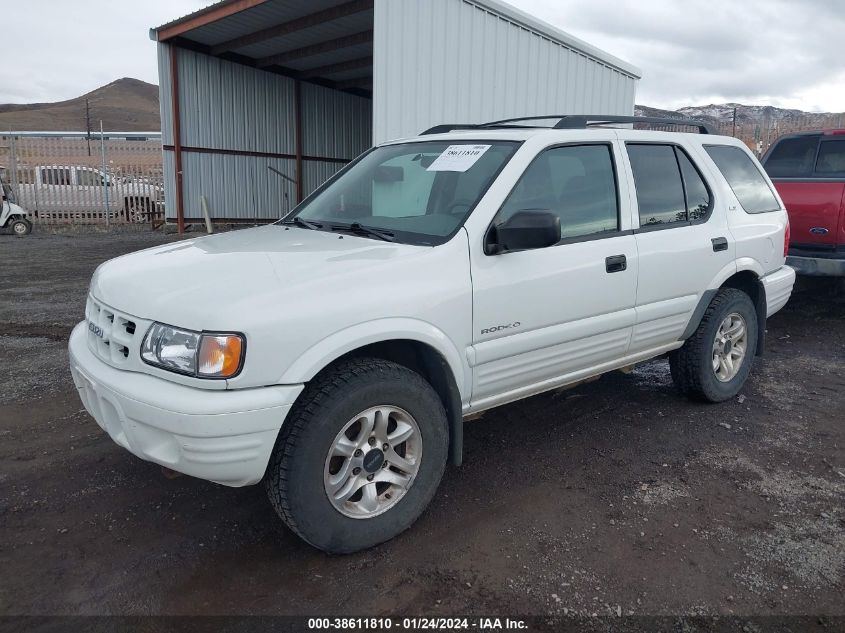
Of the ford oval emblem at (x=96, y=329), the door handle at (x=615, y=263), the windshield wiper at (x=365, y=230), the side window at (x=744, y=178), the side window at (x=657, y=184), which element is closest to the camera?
the ford oval emblem at (x=96, y=329)

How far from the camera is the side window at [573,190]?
3432mm

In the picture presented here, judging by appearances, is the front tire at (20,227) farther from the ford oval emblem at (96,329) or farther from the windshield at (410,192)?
the ford oval emblem at (96,329)

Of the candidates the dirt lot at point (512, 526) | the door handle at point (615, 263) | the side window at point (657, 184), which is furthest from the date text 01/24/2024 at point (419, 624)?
the side window at point (657, 184)

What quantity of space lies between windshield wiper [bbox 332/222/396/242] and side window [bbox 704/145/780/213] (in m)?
2.59

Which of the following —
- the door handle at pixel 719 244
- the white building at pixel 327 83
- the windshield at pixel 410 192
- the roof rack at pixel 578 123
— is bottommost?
the door handle at pixel 719 244

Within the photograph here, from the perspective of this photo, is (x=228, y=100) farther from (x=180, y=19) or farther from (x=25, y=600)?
(x=25, y=600)

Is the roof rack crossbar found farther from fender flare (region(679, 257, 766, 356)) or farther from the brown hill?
the brown hill

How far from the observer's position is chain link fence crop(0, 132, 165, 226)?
16.5 m

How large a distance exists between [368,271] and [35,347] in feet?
14.7

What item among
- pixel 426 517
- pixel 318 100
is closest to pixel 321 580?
pixel 426 517

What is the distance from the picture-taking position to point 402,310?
9.21 feet

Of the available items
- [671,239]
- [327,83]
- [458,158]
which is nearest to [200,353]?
[458,158]

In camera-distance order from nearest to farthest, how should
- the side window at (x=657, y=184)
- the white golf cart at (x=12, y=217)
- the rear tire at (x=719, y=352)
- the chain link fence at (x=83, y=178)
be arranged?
the side window at (x=657, y=184), the rear tire at (x=719, y=352), the white golf cart at (x=12, y=217), the chain link fence at (x=83, y=178)

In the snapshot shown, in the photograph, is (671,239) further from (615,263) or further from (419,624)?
(419,624)
